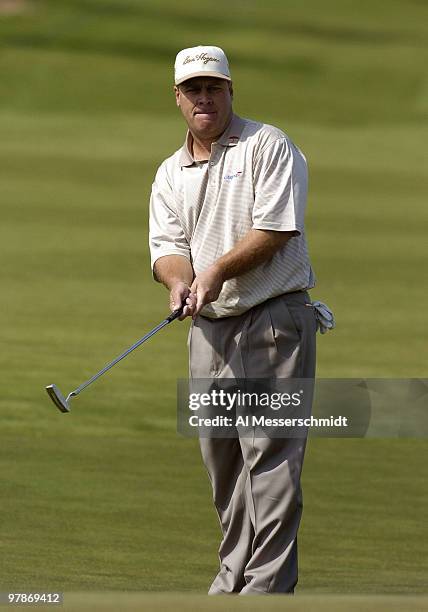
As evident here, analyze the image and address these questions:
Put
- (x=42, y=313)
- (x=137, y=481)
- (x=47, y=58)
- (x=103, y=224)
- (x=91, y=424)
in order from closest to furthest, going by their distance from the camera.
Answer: (x=137, y=481) < (x=91, y=424) < (x=42, y=313) < (x=103, y=224) < (x=47, y=58)

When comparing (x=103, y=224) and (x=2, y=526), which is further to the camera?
(x=103, y=224)

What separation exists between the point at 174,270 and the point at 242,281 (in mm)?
238

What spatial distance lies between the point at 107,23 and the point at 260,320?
3793 centimetres

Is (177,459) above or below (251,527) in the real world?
below

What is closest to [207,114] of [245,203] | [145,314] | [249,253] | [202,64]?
[202,64]

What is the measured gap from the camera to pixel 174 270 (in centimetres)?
498

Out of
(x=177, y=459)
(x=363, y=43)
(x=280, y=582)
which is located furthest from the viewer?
(x=363, y=43)

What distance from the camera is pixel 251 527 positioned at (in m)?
4.98

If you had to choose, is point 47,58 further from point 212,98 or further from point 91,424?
point 212,98

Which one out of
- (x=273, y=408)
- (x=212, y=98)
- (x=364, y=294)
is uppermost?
(x=212, y=98)

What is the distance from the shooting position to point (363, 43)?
40.9 m

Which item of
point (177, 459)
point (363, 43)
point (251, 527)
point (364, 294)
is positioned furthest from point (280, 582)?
point (363, 43)

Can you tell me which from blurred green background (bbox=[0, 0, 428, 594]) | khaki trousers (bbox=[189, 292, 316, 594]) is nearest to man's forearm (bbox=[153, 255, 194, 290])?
khaki trousers (bbox=[189, 292, 316, 594])

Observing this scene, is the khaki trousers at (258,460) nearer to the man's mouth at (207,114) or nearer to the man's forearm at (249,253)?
the man's forearm at (249,253)
